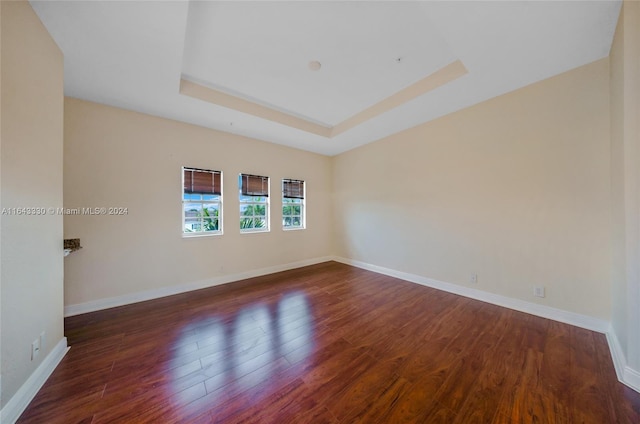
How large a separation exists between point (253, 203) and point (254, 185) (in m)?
0.36

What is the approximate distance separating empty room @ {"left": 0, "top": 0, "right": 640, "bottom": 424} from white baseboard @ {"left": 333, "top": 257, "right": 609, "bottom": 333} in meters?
0.02

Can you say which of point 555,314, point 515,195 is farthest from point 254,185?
point 555,314

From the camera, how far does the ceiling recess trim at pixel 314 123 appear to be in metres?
2.47

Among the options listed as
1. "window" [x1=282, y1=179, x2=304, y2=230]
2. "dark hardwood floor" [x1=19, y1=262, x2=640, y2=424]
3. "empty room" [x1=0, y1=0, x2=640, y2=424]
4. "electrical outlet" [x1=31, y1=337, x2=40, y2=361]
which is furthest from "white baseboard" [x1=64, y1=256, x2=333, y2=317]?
"electrical outlet" [x1=31, y1=337, x2=40, y2=361]

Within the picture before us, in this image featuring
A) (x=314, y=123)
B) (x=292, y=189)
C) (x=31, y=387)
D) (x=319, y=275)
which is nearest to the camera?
(x=31, y=387)

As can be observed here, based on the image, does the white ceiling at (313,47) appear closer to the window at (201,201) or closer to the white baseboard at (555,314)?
the window at (201,201)

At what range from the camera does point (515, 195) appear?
8.81 feet

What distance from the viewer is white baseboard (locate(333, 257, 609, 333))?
87.8 inches

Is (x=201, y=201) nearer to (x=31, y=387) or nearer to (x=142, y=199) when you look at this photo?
(x=142, y=199)

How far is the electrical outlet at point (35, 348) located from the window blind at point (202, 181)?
231cm

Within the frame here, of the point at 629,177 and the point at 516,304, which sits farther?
the point at 516,304

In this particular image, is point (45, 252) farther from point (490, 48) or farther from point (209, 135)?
point (490, 48)

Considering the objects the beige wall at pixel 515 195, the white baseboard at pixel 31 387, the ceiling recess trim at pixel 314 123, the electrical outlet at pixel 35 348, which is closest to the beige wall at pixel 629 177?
the beige wall at pixel 515 195

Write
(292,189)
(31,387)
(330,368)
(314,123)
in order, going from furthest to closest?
(292,189) → (314,123) → (330,368) → (31,387)
